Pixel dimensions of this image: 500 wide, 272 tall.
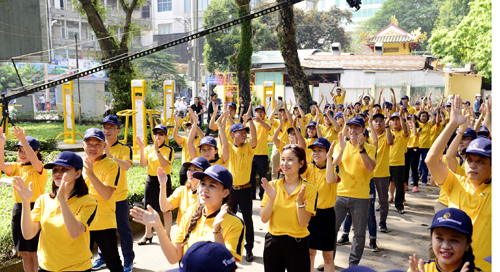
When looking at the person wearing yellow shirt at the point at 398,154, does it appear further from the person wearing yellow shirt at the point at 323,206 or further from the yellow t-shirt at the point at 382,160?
the person wearing yellow shirt at the point at 323,206

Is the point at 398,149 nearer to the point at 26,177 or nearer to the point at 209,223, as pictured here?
the point at 209,223

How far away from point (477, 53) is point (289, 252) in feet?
81.3

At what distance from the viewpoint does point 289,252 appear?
4.28m

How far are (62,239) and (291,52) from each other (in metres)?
13.9

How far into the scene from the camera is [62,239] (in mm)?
3574

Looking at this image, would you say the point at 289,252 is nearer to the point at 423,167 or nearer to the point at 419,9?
the point at 423,167

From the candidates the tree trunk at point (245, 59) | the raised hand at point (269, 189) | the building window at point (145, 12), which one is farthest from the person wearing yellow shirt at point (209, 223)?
the building window at point (145, 12)

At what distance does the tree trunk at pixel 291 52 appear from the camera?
16094 mm

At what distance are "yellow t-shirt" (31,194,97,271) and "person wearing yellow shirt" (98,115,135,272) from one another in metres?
1.61

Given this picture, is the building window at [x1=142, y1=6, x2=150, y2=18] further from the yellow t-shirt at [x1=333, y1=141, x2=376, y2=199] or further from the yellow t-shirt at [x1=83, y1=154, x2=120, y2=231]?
the yellow t-shirt at [x1=83, y1=154, x2=120, y2=231]

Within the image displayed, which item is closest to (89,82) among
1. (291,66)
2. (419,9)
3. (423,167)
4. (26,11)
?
(26,11)

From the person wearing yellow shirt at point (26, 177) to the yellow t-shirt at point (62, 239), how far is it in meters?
1.18
